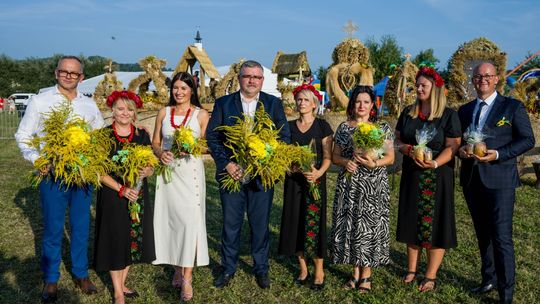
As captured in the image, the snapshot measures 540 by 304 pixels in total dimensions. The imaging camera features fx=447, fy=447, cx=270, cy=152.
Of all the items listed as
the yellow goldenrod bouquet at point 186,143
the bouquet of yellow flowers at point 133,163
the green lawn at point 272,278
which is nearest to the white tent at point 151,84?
the green lawn at point 272,278

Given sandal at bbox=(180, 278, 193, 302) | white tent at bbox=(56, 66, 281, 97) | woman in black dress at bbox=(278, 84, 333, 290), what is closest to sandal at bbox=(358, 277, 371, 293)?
woman in black dress at bbox=(278, 84, 333, 290)

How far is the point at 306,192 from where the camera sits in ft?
16.2

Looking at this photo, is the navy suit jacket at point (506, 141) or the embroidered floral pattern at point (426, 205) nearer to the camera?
the navy suit jacket at point (506, 141)

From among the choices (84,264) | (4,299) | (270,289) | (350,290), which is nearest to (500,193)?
(350,290)

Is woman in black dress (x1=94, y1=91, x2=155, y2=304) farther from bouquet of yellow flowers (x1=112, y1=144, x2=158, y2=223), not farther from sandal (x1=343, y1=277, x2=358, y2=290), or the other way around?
sandal (x1=343, y1=277, x2=358, y2=290)

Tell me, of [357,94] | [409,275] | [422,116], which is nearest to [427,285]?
[409,275]

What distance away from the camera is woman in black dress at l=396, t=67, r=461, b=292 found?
4.57 metres

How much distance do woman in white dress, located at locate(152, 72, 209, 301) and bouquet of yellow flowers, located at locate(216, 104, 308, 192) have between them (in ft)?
1.27

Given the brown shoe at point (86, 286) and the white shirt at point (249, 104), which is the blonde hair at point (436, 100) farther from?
the brown shoe at point (86, 286)

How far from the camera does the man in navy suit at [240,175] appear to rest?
4695 mm

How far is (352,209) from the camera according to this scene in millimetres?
4742

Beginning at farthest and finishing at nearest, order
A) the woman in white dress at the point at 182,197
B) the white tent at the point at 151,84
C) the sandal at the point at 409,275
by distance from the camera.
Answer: the white tent at the point at 151,84
the sandal at the point at 409,275
the woman in white dress at the point at 182,197

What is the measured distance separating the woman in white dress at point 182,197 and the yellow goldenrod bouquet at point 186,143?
22 cm

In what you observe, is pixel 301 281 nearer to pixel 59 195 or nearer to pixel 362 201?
pixel 362 201
